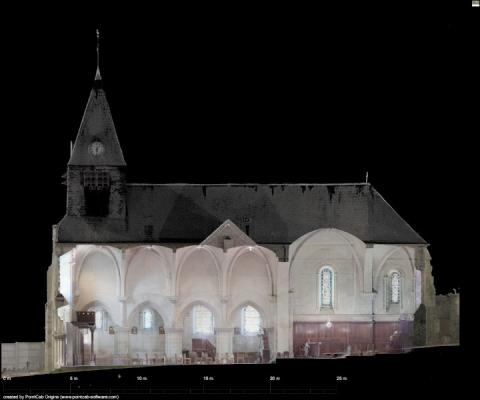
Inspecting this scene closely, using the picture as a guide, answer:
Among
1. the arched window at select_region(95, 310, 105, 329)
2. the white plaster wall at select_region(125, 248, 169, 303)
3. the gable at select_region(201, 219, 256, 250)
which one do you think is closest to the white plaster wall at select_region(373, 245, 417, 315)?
the gable at select_region(201, 219, 256, 250)

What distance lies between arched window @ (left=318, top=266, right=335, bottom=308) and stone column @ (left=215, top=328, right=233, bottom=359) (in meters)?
5.98

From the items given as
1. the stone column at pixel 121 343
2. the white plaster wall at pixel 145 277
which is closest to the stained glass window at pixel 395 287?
the white plaster wall at pixel 145 277

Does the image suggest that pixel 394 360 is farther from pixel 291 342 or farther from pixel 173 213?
pixel 173 213

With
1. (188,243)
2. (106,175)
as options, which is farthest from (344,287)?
(106,175)

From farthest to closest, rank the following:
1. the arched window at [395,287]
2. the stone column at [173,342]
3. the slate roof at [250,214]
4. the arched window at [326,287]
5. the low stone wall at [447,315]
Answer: the low stone wall at [447,315], the slate roof at [250,214], the arched window at [395,287], the arched window at [326,287], the stone column at [173,342]

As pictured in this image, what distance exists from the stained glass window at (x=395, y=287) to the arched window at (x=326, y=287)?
361 cm

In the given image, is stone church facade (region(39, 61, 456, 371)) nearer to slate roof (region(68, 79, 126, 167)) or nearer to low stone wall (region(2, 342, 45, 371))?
slate roof (region(68, 79, 126, 167))

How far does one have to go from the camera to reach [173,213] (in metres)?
97.1

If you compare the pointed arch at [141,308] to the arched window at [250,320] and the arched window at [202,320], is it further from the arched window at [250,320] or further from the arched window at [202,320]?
the arched window at [250,320]

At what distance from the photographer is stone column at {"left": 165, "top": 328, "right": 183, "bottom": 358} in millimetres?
92750

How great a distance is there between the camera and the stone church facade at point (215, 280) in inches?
3659

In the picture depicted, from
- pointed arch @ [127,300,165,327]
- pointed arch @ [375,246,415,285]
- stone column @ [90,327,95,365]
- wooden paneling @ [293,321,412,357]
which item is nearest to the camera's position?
stone column @ [90,327,95,365]

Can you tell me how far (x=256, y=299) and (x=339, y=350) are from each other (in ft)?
18.7

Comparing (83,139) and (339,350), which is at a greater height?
(83,139)
